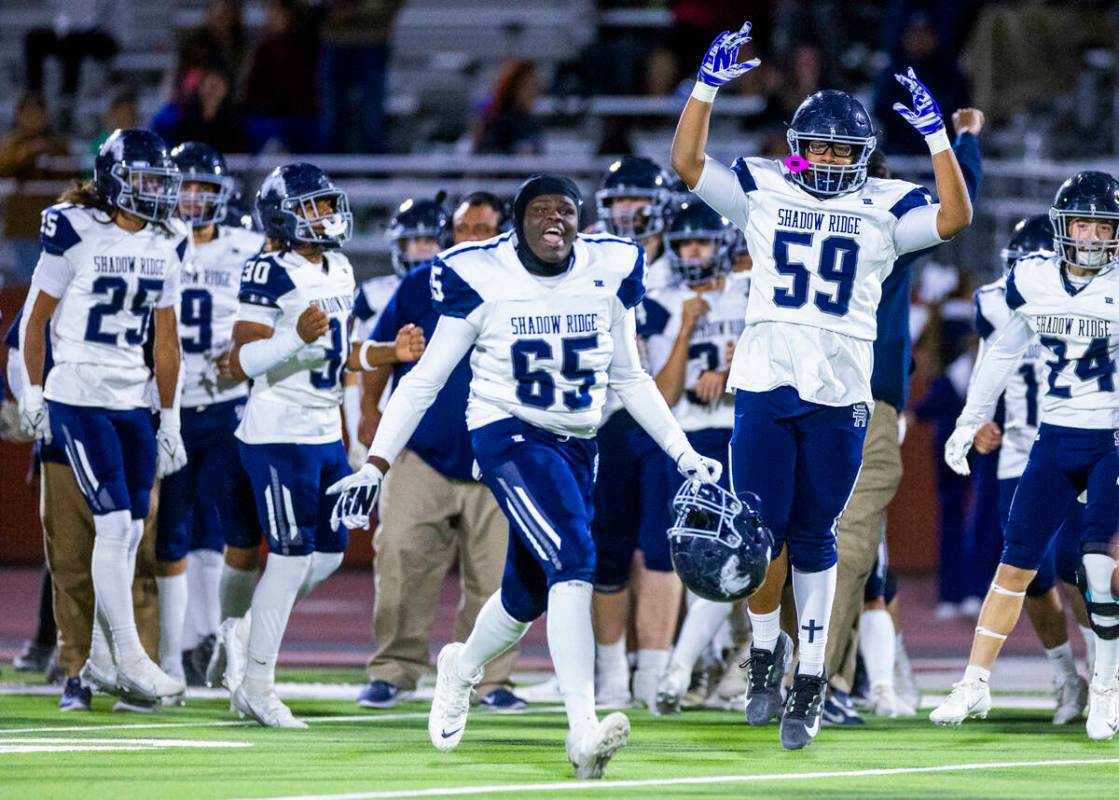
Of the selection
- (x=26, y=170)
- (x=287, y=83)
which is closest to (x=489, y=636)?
(x=26, y=170)

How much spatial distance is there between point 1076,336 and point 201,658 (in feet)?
13.4

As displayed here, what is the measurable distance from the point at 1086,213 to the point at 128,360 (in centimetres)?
363

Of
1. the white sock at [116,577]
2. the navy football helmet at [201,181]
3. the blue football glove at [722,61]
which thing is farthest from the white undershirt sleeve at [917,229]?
the navy football helmet at [201,181]

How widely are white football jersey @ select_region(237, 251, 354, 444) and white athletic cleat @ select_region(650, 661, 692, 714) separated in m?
1.62

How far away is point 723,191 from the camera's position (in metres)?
6.59

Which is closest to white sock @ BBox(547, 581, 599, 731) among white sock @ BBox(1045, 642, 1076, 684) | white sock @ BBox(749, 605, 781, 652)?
white sock @ BBox(749, 605, 781, 652)

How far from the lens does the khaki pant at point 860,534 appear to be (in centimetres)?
745

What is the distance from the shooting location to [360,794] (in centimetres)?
521

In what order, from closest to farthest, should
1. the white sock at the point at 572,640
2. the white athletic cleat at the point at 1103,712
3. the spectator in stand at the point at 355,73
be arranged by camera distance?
the white sock at the point at 572,640
the white athletic cleat at the point at 1103,712
the spectator in stand at the point at 355,73

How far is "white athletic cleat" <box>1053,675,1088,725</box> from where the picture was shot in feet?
24.9

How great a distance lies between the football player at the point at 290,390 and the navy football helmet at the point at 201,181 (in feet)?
2.79

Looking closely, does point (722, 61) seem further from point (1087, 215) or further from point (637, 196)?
point (637, 196)

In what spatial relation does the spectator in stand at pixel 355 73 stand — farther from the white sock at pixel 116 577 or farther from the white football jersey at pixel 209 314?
the white sock at pixel 116 577

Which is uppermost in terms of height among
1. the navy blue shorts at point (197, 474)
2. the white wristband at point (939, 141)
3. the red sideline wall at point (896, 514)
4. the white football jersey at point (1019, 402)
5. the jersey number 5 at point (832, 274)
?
the white wristband at point (939, 141)
